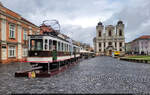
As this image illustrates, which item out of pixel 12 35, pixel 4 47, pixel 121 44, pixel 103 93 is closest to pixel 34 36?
pixel 103 93

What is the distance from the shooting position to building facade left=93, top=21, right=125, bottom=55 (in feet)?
261

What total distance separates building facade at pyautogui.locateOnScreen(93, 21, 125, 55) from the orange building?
213 ft

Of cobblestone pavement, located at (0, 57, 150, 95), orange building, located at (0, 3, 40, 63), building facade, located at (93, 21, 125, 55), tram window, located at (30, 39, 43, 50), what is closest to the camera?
cobblestone pavement, located at (0, 57, 150, 95)

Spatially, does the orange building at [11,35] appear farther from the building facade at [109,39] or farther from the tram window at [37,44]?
the building facade at [109,39]

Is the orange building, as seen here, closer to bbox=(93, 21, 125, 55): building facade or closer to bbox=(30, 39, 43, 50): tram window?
bbox=(30, 39, 43, 50): tram window

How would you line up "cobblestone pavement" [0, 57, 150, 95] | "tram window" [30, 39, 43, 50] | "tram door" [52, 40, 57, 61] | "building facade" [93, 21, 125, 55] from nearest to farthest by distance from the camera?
"cobblestone pavement" [0, 57, 150, 95]
"tram window" [30, 39, 43, 50]
"tram door" [52, 40, 57, 61]
"building facade" [93, 21, 125, 55]

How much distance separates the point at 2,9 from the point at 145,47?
85243mm

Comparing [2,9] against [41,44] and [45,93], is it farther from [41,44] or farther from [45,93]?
[45,93]

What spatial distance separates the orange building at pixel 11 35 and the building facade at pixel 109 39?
65.0m

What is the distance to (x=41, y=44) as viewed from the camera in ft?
33.6

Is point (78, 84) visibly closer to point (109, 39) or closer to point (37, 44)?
point (37, 44)

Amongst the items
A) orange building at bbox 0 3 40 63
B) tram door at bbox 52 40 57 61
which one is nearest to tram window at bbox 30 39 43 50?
tram door at bbox 52 40 57 61

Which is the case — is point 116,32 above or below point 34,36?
above

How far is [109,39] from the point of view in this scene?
82.4m
